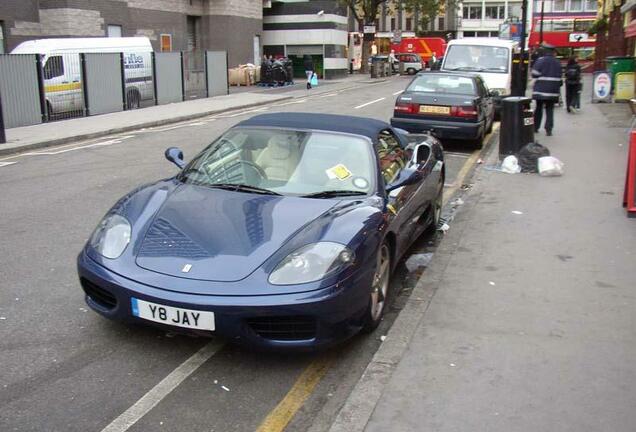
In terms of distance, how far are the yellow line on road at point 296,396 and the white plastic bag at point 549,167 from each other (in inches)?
266

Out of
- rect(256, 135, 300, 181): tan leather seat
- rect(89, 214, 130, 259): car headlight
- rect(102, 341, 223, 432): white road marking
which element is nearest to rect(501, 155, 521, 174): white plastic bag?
rect(256, 135, 300, 181): tan leather seat

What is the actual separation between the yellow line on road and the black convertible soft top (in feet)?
6.56

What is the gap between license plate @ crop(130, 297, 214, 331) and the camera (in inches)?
141

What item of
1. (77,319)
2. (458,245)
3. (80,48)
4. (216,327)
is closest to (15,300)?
(77,319)

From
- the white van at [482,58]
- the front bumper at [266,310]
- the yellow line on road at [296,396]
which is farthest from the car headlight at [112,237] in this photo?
the white van at [482,58]

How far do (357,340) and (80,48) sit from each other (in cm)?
1795

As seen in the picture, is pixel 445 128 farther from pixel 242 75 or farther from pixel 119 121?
pixel 242 75

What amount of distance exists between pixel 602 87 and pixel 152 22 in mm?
20998

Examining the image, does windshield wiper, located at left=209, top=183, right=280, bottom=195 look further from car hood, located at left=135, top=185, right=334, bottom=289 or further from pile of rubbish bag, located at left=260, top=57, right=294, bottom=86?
pile of rubbish bag, located at left=260, top=57, right=294, bottom=86

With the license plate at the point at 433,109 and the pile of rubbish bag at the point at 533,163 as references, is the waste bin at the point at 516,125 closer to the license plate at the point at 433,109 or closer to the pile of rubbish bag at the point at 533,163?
the pile of rubbish bag at the point at 533,163

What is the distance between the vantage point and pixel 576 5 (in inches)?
3381

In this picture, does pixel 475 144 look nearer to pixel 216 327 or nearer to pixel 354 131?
pixel 354 131

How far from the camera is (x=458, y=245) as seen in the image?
6344 mm

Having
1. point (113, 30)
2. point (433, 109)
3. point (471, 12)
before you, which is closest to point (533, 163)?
point (433, 109)
